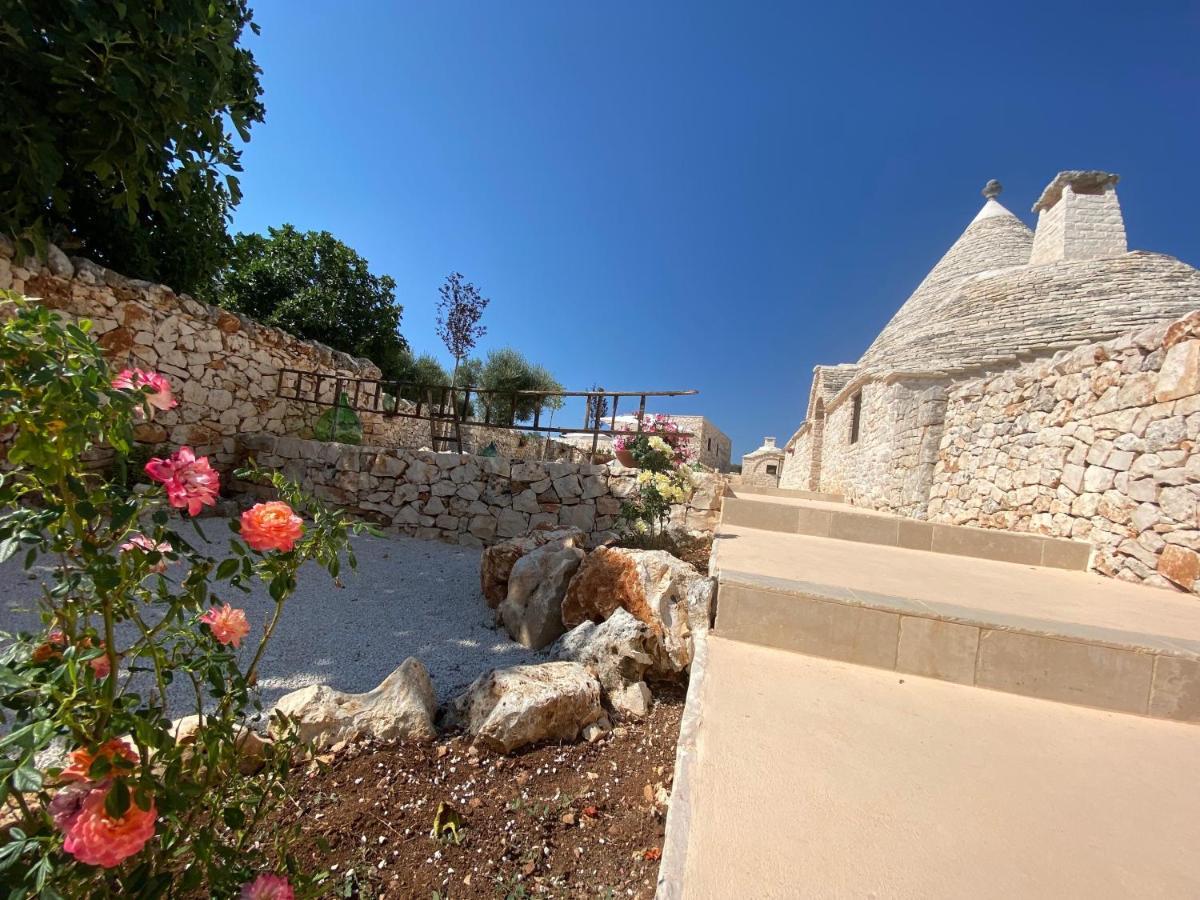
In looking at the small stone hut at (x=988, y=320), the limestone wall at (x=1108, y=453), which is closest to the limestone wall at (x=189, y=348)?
the limestone wall at (x=1108, y=453)

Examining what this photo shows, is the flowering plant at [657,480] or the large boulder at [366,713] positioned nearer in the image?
the large boulder at [366,713]

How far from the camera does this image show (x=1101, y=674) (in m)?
1.75

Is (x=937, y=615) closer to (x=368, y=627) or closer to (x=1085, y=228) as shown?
(x=368, y=627)

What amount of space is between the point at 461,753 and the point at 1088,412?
4.89 m

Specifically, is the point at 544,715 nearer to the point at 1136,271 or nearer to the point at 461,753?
the point at 461,753

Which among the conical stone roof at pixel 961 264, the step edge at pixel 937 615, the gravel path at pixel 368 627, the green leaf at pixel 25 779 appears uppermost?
the conical stone roof at pixel 961 264

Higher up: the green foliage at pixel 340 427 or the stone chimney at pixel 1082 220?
the stone chimney at pixel 1082 220

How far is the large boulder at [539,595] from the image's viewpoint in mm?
3340

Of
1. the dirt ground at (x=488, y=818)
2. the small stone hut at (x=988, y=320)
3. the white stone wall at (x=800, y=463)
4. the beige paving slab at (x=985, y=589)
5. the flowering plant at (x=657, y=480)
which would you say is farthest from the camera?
the white stone wall at (x=800, y=463)

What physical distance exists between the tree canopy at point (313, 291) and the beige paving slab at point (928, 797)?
37.8ft

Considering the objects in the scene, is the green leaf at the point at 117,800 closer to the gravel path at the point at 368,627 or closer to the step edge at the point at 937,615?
the step edge at the point at 937,615

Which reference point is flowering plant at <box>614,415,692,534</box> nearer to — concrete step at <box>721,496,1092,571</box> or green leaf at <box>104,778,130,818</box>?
concrete step at <box>721,496,1092,571</box>

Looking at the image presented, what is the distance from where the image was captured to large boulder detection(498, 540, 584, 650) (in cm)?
334

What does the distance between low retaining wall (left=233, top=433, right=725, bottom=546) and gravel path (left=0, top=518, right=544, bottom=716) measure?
1347mm
